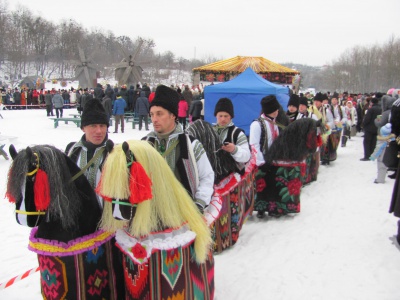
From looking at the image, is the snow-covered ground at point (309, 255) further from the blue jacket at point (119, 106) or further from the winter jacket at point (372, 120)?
the blue jacket at point (119, 106)

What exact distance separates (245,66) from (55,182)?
14.9 m

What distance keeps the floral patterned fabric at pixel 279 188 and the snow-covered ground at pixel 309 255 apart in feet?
0.67

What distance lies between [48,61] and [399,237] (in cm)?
6382

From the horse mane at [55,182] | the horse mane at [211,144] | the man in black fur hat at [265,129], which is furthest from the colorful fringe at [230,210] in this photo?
the horse mane at [55,182]

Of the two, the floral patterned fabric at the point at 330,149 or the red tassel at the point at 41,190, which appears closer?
the red tassel at the point at 41,190

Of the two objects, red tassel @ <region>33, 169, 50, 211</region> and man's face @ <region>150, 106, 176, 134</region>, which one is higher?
man's face @ <region>150, 106, 176, 134</region>

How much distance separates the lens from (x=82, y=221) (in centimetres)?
232

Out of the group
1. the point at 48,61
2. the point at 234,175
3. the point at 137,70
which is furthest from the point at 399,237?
the point at 48,61

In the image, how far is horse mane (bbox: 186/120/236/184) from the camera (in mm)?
3525

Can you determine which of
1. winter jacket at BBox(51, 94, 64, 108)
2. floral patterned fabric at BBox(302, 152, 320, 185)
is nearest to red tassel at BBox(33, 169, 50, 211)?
floral patterned fabric at BBox(302, 152, 320, 185)

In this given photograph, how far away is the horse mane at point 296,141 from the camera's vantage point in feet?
16.4

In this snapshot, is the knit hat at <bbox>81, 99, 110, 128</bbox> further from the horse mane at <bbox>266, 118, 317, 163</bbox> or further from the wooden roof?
the wooden roof

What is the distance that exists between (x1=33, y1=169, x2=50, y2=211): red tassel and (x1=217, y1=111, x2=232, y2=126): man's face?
2.42 m

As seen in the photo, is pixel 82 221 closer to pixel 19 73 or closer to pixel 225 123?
pixel 225 123
